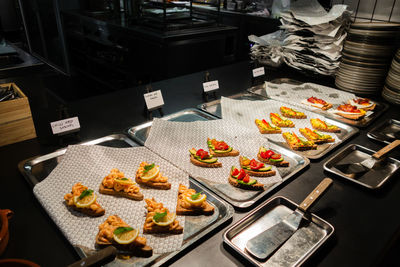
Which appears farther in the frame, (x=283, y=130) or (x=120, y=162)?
(x=283, y=130)

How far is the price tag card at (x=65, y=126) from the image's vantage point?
62.4 inches

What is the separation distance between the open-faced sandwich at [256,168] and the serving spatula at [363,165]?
1.30 ft

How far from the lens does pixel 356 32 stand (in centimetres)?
240

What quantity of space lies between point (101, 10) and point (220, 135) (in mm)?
5084

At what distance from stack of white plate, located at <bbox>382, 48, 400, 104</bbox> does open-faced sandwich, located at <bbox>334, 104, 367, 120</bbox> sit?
1.17 ft

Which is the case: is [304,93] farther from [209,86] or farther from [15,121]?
[15,121]

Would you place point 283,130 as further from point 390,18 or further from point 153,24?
point 153,24

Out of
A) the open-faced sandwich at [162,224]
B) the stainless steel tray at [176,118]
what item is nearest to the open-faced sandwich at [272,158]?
the stainless steel tray at [176,118]

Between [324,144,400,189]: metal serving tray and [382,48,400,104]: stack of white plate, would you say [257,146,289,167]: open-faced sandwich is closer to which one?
[324,144,400,189]: metal serving tray

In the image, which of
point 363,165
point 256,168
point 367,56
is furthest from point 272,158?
point 367,56

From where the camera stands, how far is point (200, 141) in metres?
1.77

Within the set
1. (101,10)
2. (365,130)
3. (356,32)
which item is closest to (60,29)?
(101,10)

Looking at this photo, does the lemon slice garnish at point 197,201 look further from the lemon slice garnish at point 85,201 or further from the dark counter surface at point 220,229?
the lemon slice garnish at point 85,201

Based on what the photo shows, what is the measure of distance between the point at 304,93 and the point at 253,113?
659 millimetres
